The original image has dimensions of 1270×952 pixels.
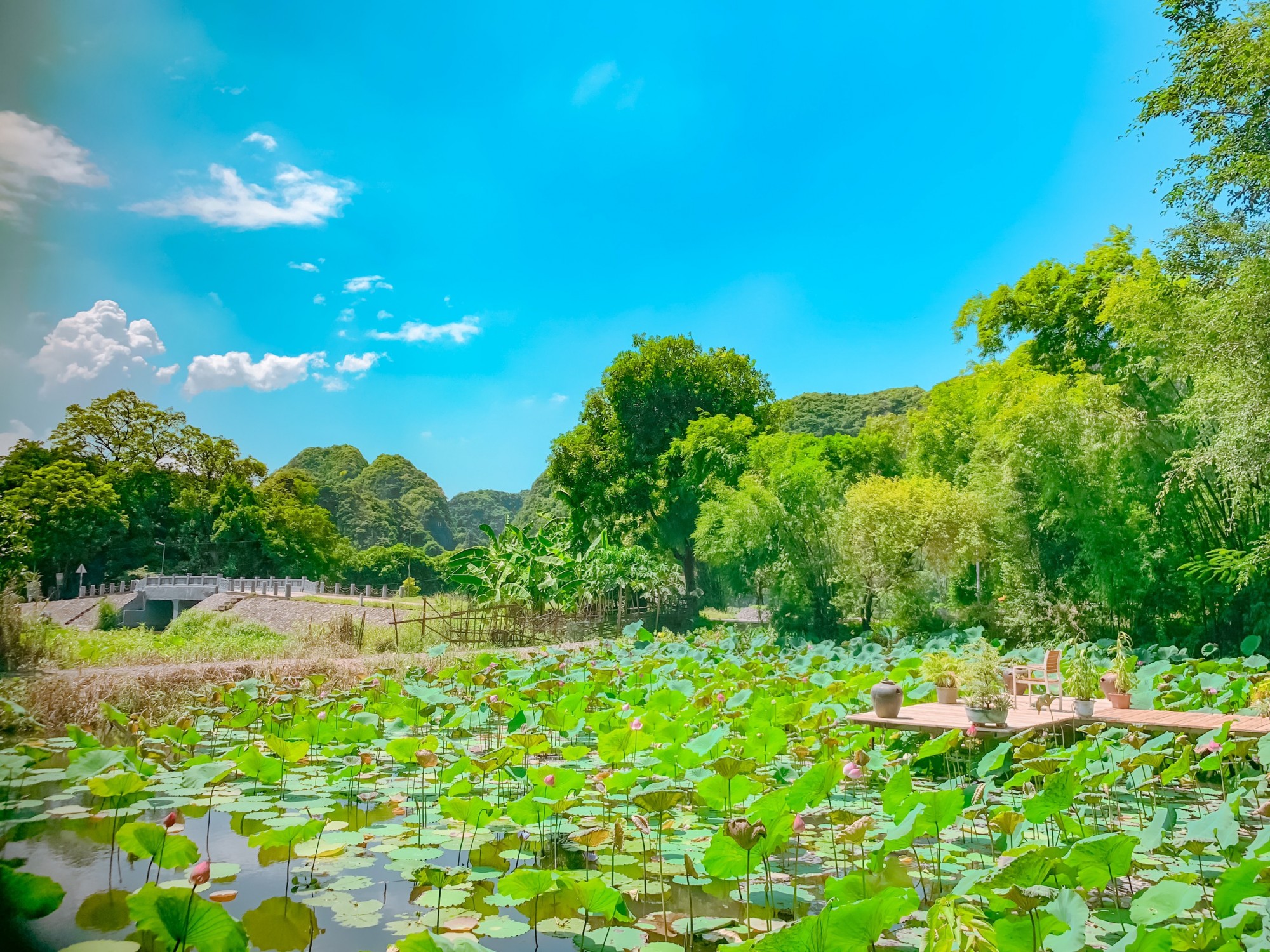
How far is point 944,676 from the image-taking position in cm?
668

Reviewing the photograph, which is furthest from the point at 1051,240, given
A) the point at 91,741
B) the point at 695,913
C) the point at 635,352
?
the point at 91,741

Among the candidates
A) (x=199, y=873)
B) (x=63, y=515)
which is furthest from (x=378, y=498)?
(x=199, y=873)

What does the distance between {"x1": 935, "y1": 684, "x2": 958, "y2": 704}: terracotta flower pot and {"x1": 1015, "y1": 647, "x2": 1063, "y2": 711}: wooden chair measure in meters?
1.13

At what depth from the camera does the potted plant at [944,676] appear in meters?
6.61

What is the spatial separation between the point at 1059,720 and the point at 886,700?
130 centimetres

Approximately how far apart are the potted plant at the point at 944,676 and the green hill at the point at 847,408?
2855 centimetres

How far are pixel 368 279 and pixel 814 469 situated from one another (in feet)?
29.2

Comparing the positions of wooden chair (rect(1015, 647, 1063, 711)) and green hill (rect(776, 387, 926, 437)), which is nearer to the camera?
wooden chair (rect(1015, 647, 1063, 711))

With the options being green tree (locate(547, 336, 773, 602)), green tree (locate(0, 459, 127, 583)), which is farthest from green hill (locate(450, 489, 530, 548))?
green tree (locate(0, 459, 127, 583))

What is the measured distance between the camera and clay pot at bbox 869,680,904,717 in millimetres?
5652

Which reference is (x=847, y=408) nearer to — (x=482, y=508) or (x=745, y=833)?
(x=745, y=833)

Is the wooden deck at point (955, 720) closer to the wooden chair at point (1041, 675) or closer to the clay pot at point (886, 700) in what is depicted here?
the clay pot at point (886, 700)

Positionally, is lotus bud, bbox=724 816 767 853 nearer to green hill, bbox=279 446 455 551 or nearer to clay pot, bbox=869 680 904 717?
clay pot, bbox=869 680 904 717

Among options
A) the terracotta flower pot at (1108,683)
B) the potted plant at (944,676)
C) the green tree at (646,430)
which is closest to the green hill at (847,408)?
the green tree at (646,430)
